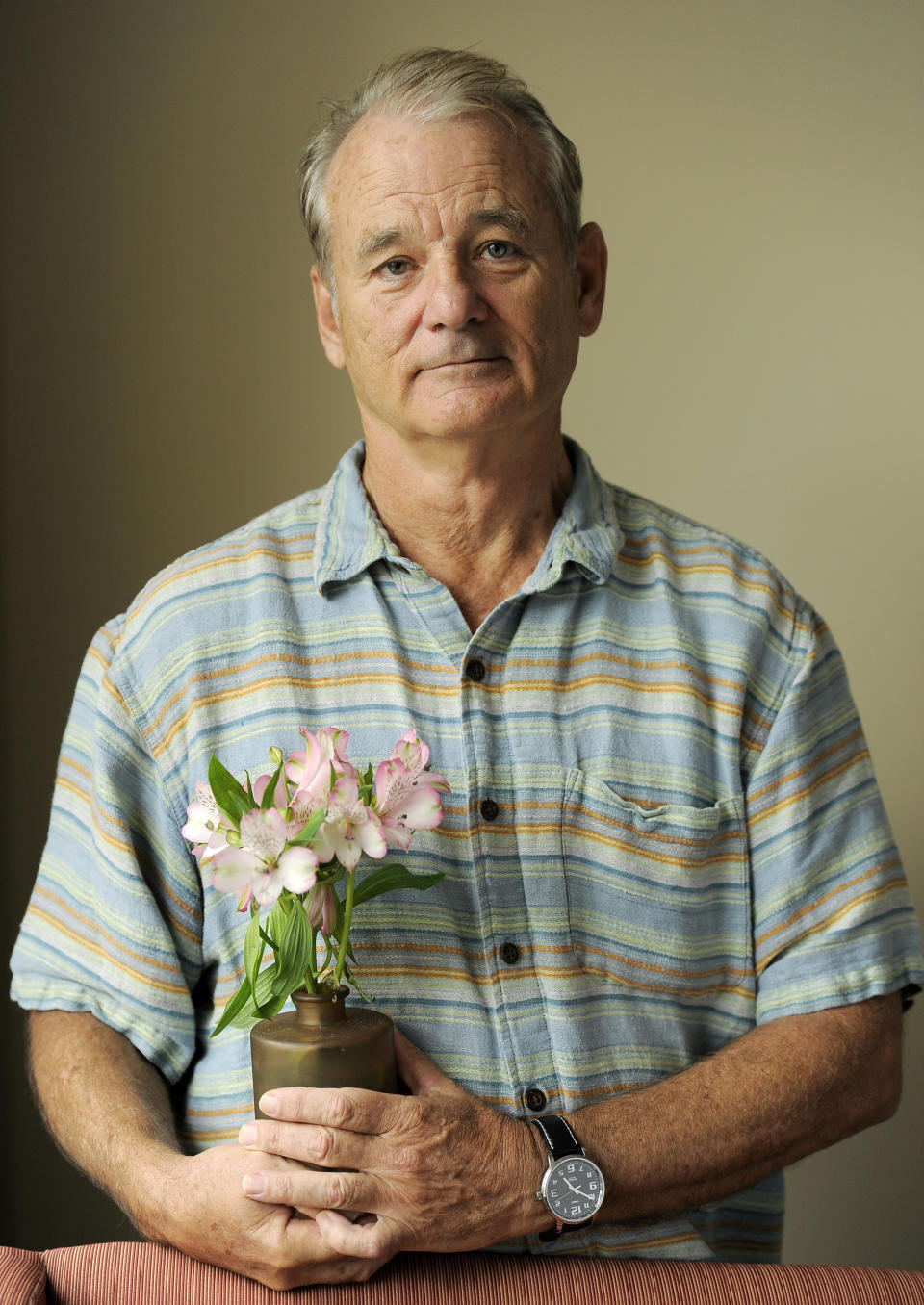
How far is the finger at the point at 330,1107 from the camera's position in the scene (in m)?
1.18

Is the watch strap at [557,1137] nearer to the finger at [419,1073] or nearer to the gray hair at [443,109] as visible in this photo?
the finger at [419,1073]

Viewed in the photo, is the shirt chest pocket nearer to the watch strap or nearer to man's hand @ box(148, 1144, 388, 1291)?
the watch strap

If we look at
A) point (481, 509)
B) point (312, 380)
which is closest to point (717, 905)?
point (481, 509)

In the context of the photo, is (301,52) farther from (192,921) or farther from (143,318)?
(192,921)

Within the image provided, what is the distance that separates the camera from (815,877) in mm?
1544

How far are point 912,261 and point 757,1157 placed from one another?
148 cm

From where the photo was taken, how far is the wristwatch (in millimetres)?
1302

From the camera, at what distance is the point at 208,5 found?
215 cm

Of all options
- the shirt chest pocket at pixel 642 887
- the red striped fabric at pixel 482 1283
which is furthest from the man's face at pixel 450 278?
the red striped fabric at pixel 482 1283

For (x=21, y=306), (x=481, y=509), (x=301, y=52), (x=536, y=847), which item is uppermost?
(x=301, y=52)

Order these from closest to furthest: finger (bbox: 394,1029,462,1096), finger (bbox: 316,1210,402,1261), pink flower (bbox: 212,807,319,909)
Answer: pink flower (bbox: 212,807,319,909), finger (bbox: 316,1210,402,1261), finger (bbox: 394,1029,462,1096)

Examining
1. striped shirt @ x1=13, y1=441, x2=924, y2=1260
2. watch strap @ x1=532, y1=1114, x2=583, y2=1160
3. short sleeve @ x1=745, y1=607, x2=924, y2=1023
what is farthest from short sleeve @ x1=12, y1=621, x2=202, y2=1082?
short sleeve @ x1=745, y1=607, x2=924, y2=1023

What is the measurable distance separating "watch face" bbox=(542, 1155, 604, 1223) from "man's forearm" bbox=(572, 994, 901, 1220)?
0.09 ft

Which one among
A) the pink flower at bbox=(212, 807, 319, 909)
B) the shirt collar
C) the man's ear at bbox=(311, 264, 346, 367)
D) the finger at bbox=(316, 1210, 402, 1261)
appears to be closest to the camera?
the pink flower at bbox=(212, 807, 319, 909)
